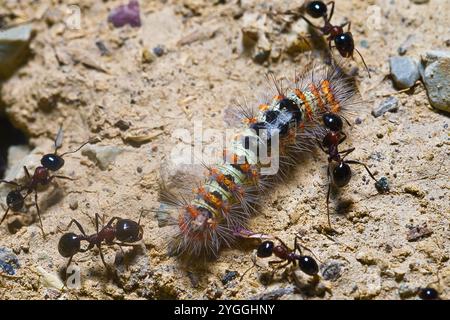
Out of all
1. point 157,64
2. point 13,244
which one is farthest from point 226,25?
point 13,244

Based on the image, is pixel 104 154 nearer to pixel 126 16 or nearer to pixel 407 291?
pixel 126 16

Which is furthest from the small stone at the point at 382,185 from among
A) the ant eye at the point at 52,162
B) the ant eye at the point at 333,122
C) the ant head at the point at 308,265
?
the ant eye at the point at 52,162

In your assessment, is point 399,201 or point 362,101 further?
point 362,101

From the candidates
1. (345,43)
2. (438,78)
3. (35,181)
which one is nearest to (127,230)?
(35,181)

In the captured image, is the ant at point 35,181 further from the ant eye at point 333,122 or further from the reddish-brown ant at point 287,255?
the ant eye at point 333,122
